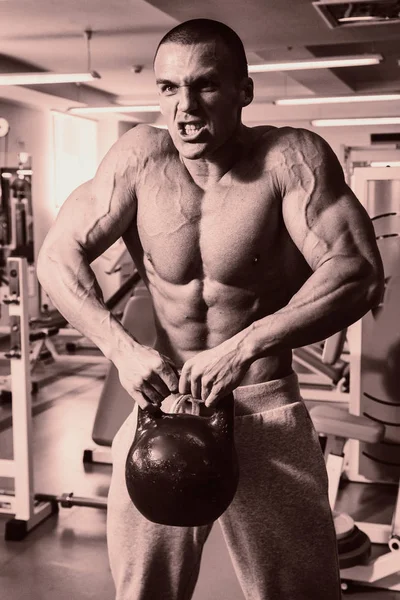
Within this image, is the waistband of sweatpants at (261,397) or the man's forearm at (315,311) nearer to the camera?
the man's forearm at (315,311)

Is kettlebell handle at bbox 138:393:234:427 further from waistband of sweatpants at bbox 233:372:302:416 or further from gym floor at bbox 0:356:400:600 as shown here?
gym floor at bbox 0:356:400:600

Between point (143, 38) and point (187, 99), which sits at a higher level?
point (143, 38)

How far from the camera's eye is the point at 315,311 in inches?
47.9

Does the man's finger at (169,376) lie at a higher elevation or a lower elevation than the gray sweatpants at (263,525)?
higher

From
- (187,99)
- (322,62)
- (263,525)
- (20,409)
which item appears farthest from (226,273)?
(322,62)

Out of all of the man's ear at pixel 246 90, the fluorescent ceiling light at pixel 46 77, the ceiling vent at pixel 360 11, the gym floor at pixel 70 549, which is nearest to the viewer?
the man's ear at pixel 246 90

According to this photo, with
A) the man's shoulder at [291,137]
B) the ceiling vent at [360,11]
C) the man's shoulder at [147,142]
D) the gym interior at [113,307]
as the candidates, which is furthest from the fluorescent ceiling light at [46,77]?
the man's shoulder at [291,137]

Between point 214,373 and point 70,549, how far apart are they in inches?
69.8

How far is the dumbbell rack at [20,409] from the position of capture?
2.84 metres

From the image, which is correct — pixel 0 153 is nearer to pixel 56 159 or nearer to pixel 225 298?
pixel 56 159

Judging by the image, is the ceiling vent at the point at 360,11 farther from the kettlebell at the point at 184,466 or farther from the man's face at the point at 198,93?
the kettlebell at the point at 184,466

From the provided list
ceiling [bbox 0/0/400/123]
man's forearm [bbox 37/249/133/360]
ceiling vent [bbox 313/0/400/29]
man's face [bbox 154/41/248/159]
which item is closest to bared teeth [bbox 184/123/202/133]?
man's face [bbox 154/41/248/159]

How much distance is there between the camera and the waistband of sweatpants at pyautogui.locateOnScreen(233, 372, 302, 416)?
1395 mm

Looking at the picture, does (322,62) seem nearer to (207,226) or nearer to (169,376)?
(207,226)
